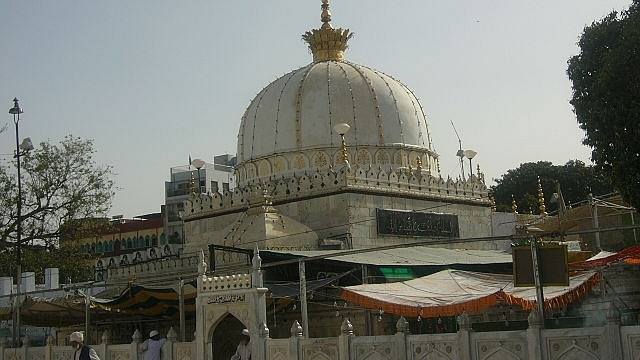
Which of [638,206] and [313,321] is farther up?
[638,206]

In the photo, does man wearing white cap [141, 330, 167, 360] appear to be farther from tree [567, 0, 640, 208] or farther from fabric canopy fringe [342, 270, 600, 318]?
tree [567, 0, 640, 208]

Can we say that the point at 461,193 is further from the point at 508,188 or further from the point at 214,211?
the point at 508,188

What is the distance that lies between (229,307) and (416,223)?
10330 millimetres

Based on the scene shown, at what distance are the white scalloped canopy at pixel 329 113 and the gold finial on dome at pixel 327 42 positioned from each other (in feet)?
4.65

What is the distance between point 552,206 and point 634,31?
3851 centimetres

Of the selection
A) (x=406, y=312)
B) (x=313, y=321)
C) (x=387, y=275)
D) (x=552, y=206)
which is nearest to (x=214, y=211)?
(x=313, y=321)

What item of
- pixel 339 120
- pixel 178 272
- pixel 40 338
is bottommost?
pixel 40 338

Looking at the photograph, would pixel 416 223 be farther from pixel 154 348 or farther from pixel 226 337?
pixel 154 348

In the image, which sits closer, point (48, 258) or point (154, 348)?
point (154, 348)

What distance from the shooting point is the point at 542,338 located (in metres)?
11.8

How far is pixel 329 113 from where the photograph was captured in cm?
2703

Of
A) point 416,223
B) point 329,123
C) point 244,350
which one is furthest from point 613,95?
point 329,123

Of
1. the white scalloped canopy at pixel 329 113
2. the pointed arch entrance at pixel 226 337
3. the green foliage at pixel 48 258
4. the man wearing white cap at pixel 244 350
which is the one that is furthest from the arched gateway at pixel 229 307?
the green foliage at pixel 48 258

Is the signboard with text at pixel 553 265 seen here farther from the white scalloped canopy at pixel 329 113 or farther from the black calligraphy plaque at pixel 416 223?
the white scalloped canopy at pixel 329 113
